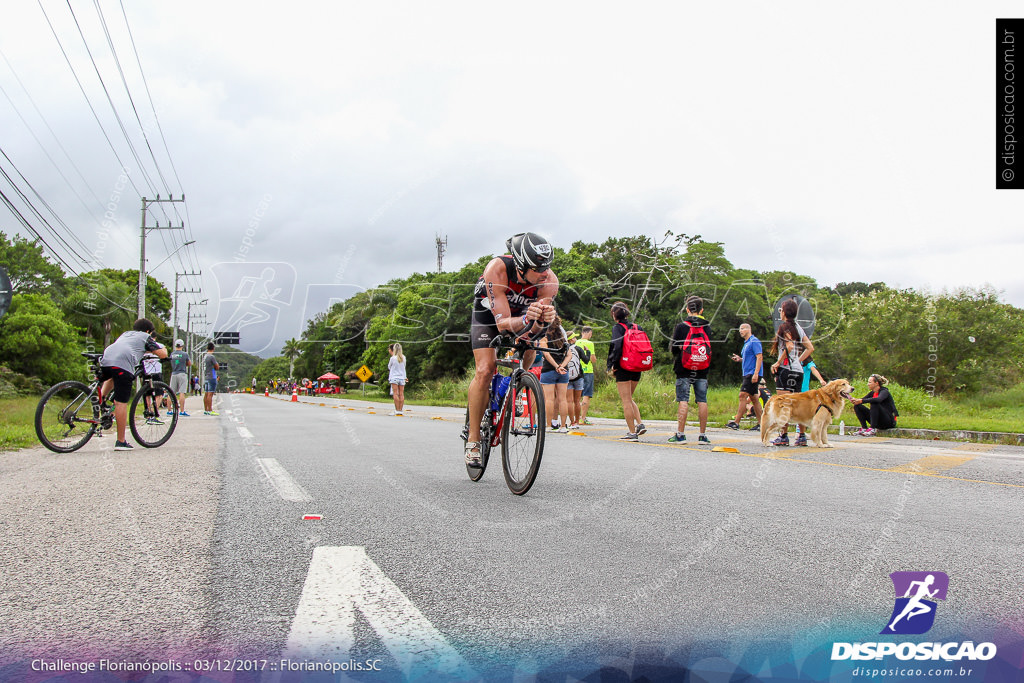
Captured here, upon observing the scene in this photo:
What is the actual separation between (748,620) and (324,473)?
4250 millimetres

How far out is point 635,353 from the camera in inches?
364

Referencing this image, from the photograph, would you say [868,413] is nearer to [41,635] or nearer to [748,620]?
[748,620]

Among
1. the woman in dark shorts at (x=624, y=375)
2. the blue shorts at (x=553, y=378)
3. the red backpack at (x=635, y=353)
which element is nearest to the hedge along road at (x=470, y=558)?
the red backpack at (x=635, y=353)

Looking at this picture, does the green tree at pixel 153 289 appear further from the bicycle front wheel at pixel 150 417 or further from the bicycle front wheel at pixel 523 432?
the bicycle front wheel at pixel 523 432

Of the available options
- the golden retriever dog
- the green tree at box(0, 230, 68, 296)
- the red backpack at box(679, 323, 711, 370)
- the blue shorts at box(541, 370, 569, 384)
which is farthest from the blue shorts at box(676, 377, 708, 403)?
the green tree at box(0, 230, 68, 296)

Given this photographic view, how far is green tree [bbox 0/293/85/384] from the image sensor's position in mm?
32500

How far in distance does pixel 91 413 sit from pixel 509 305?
6.00 m

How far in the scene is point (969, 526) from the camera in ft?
12.8

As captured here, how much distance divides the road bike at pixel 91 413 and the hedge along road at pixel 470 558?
214 centimetres

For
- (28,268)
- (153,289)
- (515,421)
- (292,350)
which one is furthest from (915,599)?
(292,350)

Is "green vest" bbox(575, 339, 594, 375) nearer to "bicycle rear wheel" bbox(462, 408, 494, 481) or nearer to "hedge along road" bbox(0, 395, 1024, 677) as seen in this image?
"hedge along road" bbox(0, 395, 1024, 677)

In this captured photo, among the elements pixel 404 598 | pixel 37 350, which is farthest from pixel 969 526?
pixel 37 350

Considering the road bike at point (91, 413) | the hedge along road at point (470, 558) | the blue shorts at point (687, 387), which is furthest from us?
the blue shorts at point (687, 387)

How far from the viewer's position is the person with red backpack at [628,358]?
9242 mm
